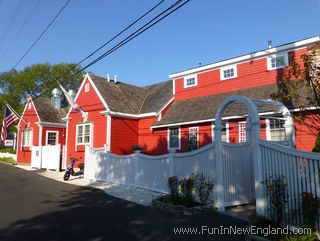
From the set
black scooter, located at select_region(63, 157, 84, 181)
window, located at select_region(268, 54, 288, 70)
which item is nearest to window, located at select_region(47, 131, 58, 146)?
black scooter, located at select_region(63, 157, 84, 181)

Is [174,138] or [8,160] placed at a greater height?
[174,138]

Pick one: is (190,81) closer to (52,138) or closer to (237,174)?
(237,174)

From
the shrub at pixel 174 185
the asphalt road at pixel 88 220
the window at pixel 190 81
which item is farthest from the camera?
the window at pixel 190 81

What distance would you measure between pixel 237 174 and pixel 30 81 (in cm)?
5370

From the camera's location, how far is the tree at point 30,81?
55094 mm

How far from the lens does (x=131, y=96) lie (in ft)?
79.2

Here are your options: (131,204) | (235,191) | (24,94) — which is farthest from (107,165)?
(24,94)

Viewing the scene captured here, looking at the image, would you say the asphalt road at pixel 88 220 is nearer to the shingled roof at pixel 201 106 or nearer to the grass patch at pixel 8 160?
the shingled roof at pixel 201 106

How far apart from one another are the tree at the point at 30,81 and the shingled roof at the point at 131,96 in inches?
1285

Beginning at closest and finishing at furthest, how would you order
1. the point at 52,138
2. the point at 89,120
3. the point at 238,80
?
the point at 238,80
the point at 89,120
the point at 52,138

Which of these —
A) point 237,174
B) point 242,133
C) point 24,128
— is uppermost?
point 24,128

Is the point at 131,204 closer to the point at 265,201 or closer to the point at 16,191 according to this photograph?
the point at 265,201

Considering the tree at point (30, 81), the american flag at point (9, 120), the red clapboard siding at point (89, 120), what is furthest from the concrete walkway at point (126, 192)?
the tree at point (30, 81)

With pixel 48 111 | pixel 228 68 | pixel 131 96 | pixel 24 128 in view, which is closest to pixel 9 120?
pixel 24 128
